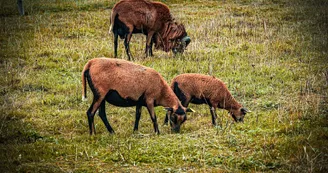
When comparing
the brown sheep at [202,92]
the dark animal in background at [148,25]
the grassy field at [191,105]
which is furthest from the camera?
the dark animal in background at [148,25]

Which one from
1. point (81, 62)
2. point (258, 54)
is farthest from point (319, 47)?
Result: point (81, 62)

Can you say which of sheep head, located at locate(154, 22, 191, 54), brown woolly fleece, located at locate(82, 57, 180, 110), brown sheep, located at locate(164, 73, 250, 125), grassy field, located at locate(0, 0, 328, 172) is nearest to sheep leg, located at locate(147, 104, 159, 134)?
brown woolly fleece, located at locate(82, 57, 180, 110)

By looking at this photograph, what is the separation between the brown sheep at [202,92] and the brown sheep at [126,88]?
111 centimetres

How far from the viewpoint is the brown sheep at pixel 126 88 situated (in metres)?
9.61

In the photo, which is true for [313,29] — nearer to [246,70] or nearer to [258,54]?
[258,54]

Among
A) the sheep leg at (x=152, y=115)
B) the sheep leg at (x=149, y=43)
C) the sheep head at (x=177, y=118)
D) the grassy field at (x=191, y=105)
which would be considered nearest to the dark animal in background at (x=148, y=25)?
the sheep leg at (x=149, y=43)

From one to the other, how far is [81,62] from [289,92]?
6170 millimetres

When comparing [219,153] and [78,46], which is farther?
[78,46]

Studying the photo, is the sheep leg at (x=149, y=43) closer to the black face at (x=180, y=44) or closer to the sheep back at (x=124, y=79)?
the black face at (x=180, y=44)

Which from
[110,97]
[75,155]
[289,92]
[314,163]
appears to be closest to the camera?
[314,163]

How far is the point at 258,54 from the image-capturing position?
15.9 metres

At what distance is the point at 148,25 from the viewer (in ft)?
54.1

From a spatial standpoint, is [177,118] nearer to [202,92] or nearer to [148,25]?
[202,92]

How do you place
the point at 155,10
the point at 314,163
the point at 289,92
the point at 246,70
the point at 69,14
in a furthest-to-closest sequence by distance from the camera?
the point at 69,14, the point at 155,10, the point at 246,70, the point at 289,92, the point at 314,163
